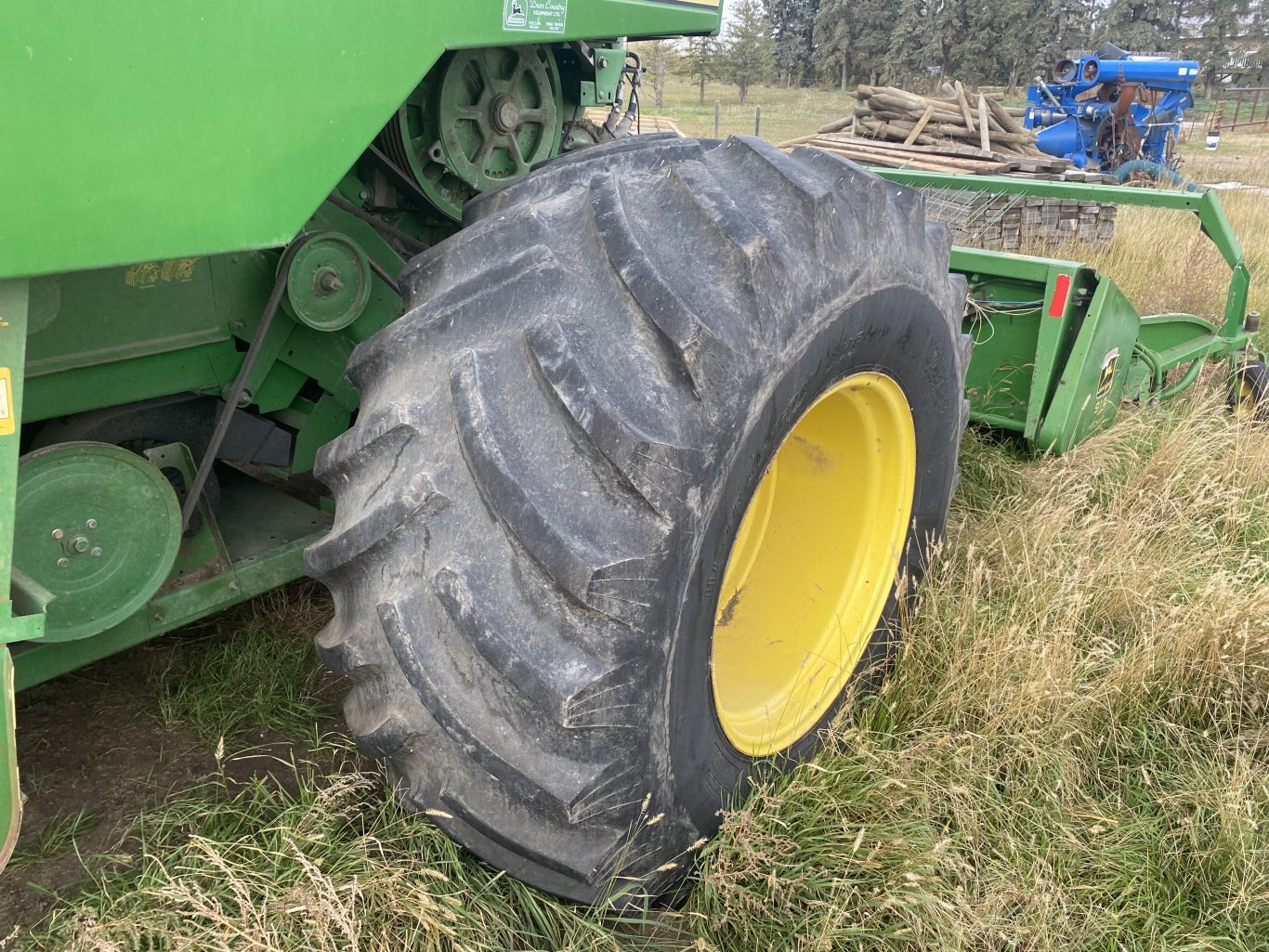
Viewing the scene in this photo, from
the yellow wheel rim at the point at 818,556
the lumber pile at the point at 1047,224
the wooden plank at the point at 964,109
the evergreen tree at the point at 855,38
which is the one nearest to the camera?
the yellow wheel rim at the point at 818,556

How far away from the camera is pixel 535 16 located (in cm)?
189

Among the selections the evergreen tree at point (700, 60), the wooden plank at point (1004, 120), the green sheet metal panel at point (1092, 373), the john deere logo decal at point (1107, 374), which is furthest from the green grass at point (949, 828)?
the evergreen tree at point (700, 60)

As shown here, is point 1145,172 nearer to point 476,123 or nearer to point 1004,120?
point 1004,120

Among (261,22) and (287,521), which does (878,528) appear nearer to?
(287,521)

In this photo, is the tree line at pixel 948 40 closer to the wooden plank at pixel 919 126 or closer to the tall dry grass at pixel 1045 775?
the wooden plank at pixel 919 126

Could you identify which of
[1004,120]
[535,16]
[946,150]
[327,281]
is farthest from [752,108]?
[327,281]

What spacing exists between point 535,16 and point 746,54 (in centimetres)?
4486

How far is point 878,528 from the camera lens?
2.43 meters

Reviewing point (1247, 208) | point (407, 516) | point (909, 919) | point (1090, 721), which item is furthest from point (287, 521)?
point (1247, 208)

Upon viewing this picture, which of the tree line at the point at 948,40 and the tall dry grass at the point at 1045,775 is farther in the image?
the tree line at the point at 948,40

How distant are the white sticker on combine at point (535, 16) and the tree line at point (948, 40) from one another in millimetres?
37764

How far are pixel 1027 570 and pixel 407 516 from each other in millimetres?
1992

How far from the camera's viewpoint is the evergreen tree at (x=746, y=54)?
4306cm

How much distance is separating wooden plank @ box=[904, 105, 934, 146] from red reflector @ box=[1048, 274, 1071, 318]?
345 inches
